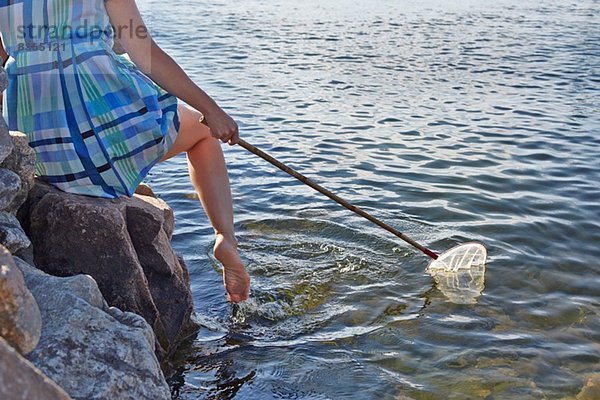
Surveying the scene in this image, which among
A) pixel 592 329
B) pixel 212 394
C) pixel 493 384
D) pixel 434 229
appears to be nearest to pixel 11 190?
pixel 212 394

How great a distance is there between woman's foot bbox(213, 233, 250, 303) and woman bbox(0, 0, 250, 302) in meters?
0.57

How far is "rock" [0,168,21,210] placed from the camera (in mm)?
3348

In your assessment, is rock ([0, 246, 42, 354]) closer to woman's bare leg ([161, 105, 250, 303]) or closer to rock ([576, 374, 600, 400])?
woman's bare leg ([161, 105, 250, 303])

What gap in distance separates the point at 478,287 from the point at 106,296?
264 centimetres

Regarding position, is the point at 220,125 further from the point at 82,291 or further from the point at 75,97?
the point at 82,291

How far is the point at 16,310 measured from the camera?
7.29 feet

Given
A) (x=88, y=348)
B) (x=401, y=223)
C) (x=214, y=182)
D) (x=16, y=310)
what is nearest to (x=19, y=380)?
(x=16, y=310)

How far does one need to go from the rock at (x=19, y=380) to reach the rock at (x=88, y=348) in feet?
2.11

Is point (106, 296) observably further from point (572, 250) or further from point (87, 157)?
point (572, 250)

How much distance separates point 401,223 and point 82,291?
3.90m

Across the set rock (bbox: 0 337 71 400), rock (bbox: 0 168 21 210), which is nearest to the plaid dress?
rock (bbox: 0 168 21 210)

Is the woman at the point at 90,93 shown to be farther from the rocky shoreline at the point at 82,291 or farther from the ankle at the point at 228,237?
the ankle at the point at 228,237

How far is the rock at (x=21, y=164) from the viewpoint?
3473mm

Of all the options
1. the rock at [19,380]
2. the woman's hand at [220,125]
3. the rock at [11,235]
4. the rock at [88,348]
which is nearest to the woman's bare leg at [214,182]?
the woman's hand at [220,125]
